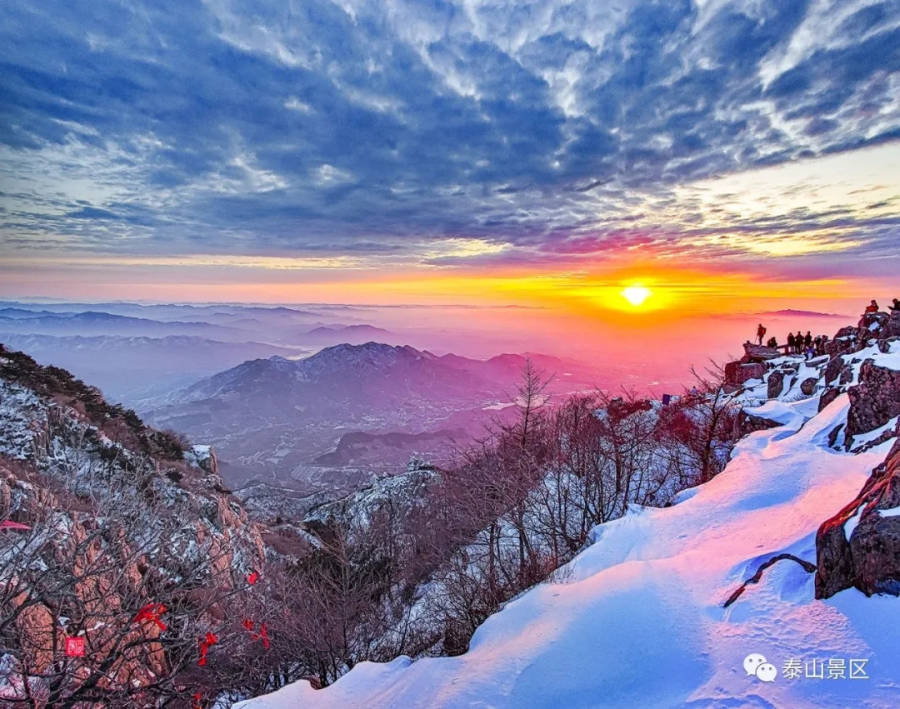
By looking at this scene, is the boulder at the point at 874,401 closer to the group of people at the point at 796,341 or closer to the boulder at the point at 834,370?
the boulder at the point at 834,370

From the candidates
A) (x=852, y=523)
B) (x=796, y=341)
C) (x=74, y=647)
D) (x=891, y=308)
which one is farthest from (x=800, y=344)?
(x=74, y=647)

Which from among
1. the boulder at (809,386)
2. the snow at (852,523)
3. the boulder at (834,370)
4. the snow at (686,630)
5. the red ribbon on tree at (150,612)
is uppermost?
the boulder at (834,370)

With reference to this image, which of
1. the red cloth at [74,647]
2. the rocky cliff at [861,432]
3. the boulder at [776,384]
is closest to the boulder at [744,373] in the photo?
the rocky cliff at [861,432]

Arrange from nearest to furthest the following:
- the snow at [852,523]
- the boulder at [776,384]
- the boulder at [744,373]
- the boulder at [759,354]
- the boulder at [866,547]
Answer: the boulder at [866,547], the snow at [852,523], the boulder at [776,384], the boulder at [744,373], the boulder at [759,354]

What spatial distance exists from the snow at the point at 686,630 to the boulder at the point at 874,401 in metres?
1.20

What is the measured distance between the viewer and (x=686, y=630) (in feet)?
18.5

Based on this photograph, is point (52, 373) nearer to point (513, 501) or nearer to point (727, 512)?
point (513, 501)

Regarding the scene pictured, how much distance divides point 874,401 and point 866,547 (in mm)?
7004

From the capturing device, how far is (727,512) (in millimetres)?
9023

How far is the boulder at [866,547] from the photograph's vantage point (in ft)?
16.2

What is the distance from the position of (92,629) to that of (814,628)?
1325cm

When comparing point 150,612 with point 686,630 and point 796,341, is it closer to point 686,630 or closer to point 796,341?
point 686,630

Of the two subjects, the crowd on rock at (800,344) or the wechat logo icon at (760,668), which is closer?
the wechat logo icon at (760,668)

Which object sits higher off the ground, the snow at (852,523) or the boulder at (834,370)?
the boulder at (834,370)
